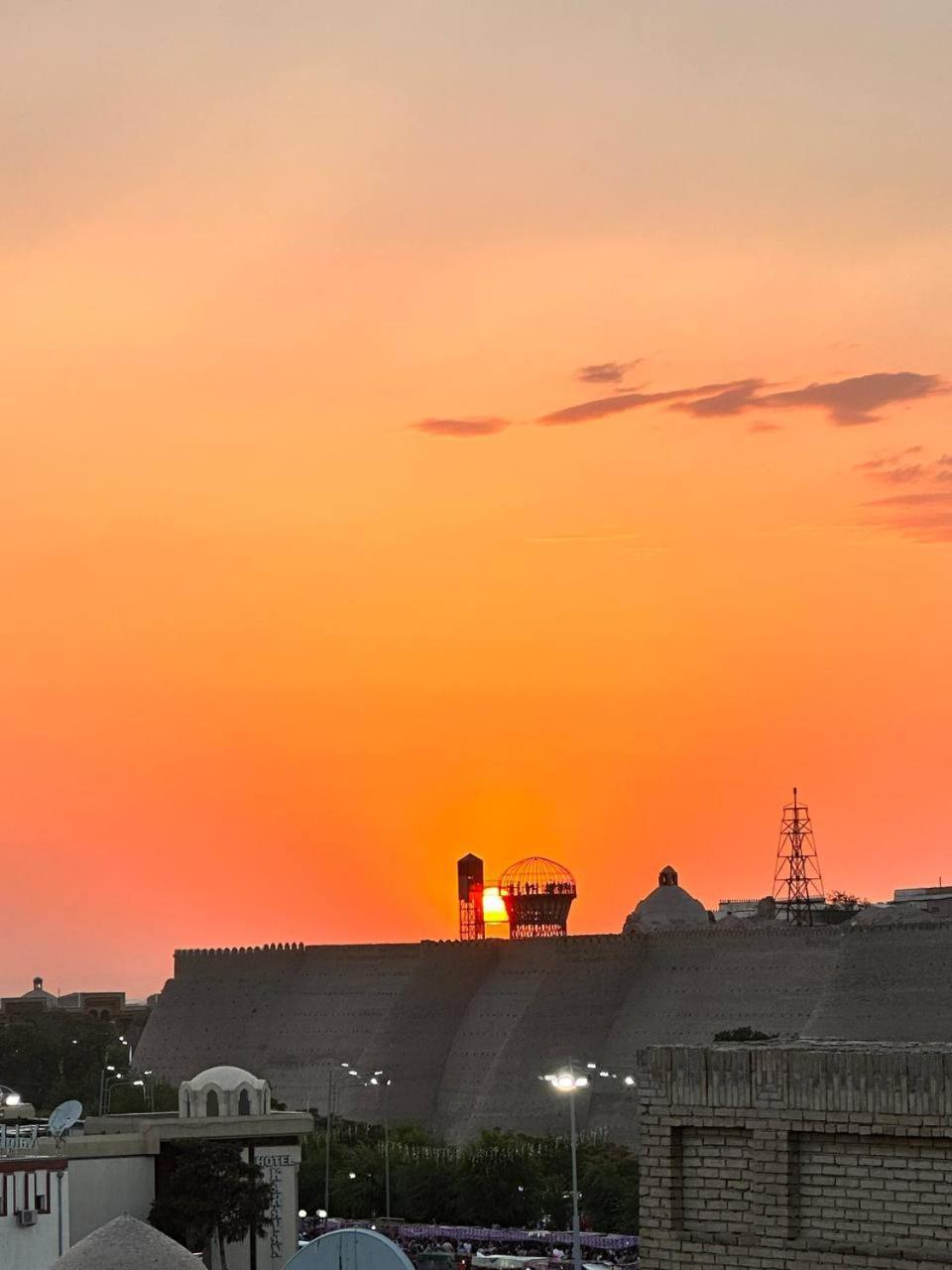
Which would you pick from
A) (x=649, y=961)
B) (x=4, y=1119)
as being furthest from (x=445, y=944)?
(x=4, y=1119)

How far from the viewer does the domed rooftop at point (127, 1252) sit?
25047mm

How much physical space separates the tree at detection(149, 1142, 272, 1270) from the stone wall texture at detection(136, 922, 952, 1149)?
4776cm

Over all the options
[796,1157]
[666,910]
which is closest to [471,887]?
[666,910]

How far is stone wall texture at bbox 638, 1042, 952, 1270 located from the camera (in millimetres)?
17031

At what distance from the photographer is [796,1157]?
58.3ft

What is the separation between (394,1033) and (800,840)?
25.0 metres

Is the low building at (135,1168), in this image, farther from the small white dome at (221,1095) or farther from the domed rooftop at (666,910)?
the domed rooftop at (666,910)

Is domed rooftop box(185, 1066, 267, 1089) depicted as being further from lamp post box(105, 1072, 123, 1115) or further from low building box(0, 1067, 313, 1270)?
lamp post box(105, 1072, 123, 1115)

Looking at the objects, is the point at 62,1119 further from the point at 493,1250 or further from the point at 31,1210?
the point at 493,1250

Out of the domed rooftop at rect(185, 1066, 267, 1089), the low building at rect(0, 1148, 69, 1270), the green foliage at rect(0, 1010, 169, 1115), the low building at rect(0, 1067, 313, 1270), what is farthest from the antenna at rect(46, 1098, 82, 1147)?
the green foliage at rect(0, 1010, 169, 1115)

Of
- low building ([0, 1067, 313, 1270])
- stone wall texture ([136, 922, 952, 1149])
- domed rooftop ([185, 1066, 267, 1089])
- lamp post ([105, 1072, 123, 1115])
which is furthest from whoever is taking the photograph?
lamp post ([105, 1072, 123, 1115])

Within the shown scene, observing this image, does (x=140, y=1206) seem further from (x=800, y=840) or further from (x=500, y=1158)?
(x=800, y=840)

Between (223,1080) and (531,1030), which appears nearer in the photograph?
(223,1080)

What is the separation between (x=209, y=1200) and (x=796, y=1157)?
4309cm
